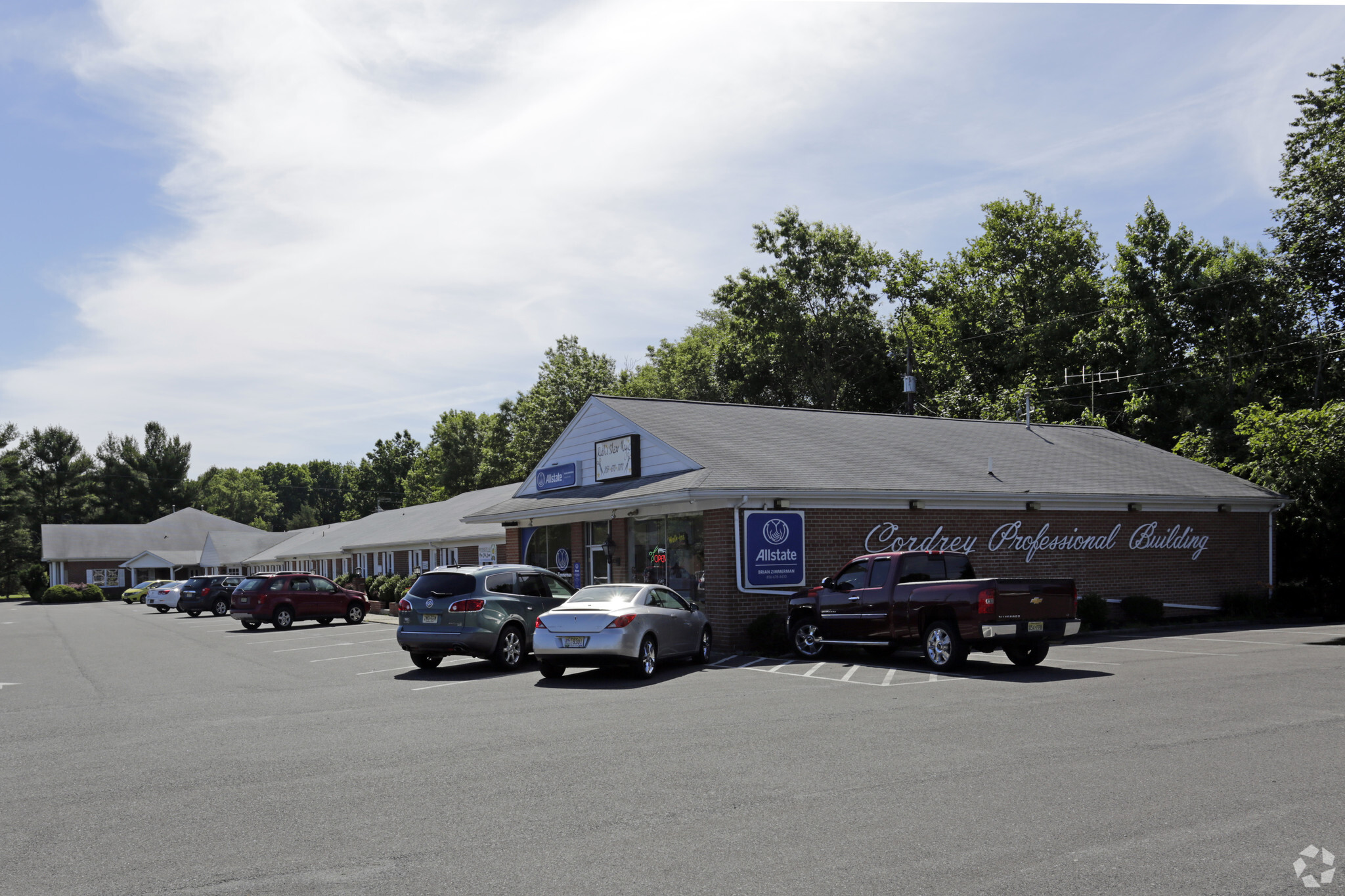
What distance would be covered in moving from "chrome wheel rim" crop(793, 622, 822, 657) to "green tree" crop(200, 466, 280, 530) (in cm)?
12500

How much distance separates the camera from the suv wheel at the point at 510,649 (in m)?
17.0

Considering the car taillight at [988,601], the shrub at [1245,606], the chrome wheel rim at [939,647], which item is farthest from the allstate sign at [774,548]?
the shrub at [1245,606]

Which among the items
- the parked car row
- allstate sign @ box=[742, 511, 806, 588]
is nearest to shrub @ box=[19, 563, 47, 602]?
the parked car row

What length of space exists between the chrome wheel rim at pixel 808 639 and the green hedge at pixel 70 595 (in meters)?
71.9

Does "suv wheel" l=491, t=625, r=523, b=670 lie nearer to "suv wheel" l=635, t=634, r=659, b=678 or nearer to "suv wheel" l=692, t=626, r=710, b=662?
"suv wheel" l=635, t=634, r=659, b=678

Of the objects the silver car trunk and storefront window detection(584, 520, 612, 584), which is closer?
the silver car trunk

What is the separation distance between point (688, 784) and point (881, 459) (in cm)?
1688

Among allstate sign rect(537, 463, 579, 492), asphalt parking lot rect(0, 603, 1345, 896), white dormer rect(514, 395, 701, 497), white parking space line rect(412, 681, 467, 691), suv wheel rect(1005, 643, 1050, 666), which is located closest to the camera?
asphalt parking lot rect(0, 603, 1345, 896)

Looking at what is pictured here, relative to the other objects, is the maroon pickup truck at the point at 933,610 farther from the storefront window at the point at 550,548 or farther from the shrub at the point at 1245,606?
the shrub at the point at 1245,606

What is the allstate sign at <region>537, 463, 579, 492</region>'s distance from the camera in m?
26.7

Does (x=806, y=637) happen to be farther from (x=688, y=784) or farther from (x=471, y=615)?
(x=688, y=784)

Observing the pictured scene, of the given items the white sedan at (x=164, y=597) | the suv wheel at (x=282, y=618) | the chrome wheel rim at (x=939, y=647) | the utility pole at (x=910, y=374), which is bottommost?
the white sedan at (x=164, y=597)

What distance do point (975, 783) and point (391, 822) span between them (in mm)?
4253

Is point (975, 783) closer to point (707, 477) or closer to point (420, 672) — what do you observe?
point (420, 672)
